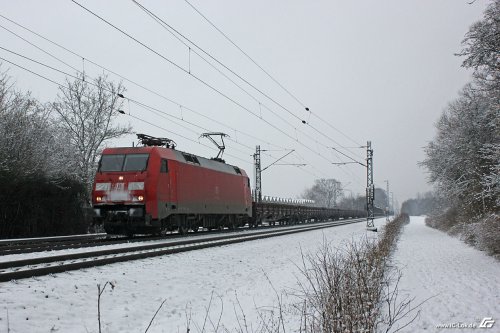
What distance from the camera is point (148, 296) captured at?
772cm

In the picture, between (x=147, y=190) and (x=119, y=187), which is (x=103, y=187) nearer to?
(x=119, y=187)

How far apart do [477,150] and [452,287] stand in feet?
53.4

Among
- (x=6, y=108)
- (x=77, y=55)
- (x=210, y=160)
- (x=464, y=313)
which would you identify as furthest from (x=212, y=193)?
(x=464, y=313)

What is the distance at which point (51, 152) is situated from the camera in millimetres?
26172

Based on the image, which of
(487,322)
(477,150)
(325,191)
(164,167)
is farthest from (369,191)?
(325,191)

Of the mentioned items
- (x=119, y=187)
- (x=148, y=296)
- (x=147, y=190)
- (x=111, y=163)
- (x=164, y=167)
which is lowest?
(x=148, y=296)

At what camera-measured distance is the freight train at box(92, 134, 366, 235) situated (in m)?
17.3

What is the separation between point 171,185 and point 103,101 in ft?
60.7

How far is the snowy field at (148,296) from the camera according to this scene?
608 cm

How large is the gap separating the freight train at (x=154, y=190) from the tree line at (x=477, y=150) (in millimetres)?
11115

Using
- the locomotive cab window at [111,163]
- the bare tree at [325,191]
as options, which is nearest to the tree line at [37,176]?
the locomotive cab window at [111,163]

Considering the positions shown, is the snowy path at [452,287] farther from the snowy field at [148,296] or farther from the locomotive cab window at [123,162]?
the locomotive cab window at [123,162]

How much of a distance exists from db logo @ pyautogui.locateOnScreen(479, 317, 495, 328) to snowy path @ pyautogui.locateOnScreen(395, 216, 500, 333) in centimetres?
6

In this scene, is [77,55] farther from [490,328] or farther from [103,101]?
[103,101]
